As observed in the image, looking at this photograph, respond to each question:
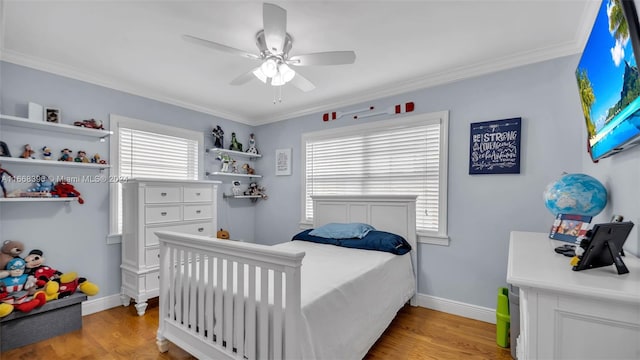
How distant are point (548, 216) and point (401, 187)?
134 cm

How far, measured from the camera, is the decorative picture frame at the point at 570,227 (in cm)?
149

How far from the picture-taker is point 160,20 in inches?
76.8

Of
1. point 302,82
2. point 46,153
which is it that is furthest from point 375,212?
point 46,153

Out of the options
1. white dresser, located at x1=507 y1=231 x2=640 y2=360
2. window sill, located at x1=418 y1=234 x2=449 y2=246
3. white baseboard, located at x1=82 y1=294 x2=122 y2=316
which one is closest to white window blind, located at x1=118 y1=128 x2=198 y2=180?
white baseboard, located at x1=82 y1=294 x2=122 y2=316

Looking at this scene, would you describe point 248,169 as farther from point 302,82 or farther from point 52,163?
point 302,82

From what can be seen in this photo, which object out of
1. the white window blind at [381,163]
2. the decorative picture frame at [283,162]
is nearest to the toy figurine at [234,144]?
the decorative picture frame at [283,162]

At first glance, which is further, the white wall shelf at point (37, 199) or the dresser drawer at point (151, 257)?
the dresser drawer at point (151, 257)

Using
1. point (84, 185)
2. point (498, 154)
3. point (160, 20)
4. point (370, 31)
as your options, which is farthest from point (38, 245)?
point (498, 154)

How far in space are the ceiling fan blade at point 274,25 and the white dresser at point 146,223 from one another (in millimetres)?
1956

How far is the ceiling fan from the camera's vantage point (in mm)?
1593

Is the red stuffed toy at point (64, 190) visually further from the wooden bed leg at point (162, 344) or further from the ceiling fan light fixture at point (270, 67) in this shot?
the ceiling fan light fixture at point (270, 67)

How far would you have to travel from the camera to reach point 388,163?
331 centimetres

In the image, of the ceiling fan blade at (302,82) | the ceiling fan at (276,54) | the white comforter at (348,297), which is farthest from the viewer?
the ceiling fan blade at (302,82)

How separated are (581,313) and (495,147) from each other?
2.08 meters
